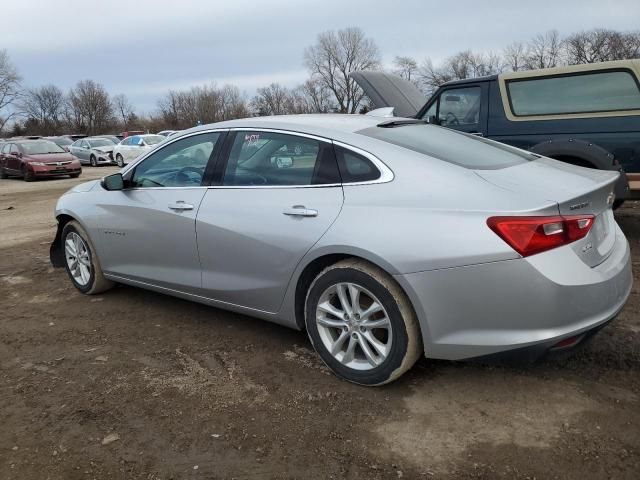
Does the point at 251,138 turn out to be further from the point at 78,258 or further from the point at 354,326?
the point at 78,258

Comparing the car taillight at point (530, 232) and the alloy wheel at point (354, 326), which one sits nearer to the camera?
the car taillight at point (530, 232)

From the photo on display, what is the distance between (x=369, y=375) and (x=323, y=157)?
1.30m

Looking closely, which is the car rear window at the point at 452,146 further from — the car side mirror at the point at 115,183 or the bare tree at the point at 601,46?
the bare tree at the point at 601,46

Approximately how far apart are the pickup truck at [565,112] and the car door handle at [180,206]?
4.09 m

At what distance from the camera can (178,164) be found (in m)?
4.17

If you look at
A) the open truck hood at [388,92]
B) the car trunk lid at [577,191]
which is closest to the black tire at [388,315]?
the car trunk lid at [577,191]

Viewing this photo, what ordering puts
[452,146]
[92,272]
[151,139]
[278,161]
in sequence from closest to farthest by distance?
[452,146]
[278,161]
[92,272]
[151,139]

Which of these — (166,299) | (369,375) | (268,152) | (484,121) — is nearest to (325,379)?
(369,375)

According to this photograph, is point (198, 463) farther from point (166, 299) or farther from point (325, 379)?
point (166, 299)

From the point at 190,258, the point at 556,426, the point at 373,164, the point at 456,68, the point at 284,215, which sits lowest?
the point at 556,426

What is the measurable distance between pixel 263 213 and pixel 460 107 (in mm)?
4698

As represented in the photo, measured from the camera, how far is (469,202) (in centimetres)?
270

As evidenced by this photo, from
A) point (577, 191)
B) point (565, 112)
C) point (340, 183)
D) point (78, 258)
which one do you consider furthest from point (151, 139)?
point (577, 191)

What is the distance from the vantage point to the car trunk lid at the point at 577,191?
270cm
